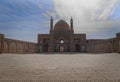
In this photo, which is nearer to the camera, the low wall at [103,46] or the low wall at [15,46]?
the low wall at [15,46]

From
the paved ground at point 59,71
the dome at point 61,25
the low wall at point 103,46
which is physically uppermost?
the dome at point 61,25

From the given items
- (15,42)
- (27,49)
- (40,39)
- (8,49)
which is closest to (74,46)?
(40,39)

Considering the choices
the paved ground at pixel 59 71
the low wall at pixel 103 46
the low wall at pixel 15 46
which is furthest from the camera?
the low wall at pixel 103 46

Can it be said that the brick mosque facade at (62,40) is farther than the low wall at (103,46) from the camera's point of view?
Yes

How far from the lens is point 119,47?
2127 centimetres

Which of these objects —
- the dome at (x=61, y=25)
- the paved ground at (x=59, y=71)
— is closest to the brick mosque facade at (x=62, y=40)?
the dome at (x=61, y=25)

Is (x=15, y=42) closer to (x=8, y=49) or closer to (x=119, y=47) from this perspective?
(x=8, y=49)

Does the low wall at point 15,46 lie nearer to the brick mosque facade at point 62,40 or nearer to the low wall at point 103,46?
the brick mosque facade at point 62,40

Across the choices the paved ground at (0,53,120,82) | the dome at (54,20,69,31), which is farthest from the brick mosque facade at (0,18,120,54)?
the paved ground at (0,53,120,82)

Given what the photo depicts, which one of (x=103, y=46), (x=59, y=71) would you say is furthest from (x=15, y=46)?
(x=59, y=71)

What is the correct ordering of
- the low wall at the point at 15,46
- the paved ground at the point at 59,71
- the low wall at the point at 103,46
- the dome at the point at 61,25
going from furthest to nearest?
the dome at the point at 61,25 < the low wall at the point at 103,46 < the low wall at the point at 15,46 < the paved ground at the point at 59,71

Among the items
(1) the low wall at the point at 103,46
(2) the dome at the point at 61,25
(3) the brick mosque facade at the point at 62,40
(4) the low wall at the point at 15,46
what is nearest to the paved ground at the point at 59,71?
(4) the low wall at the point at 15,46

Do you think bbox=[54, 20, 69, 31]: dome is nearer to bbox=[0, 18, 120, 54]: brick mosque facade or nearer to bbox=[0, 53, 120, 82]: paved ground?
bbox=[0, 18, 120, 54]: brick mosque facade

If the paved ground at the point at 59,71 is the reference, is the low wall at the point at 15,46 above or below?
above
